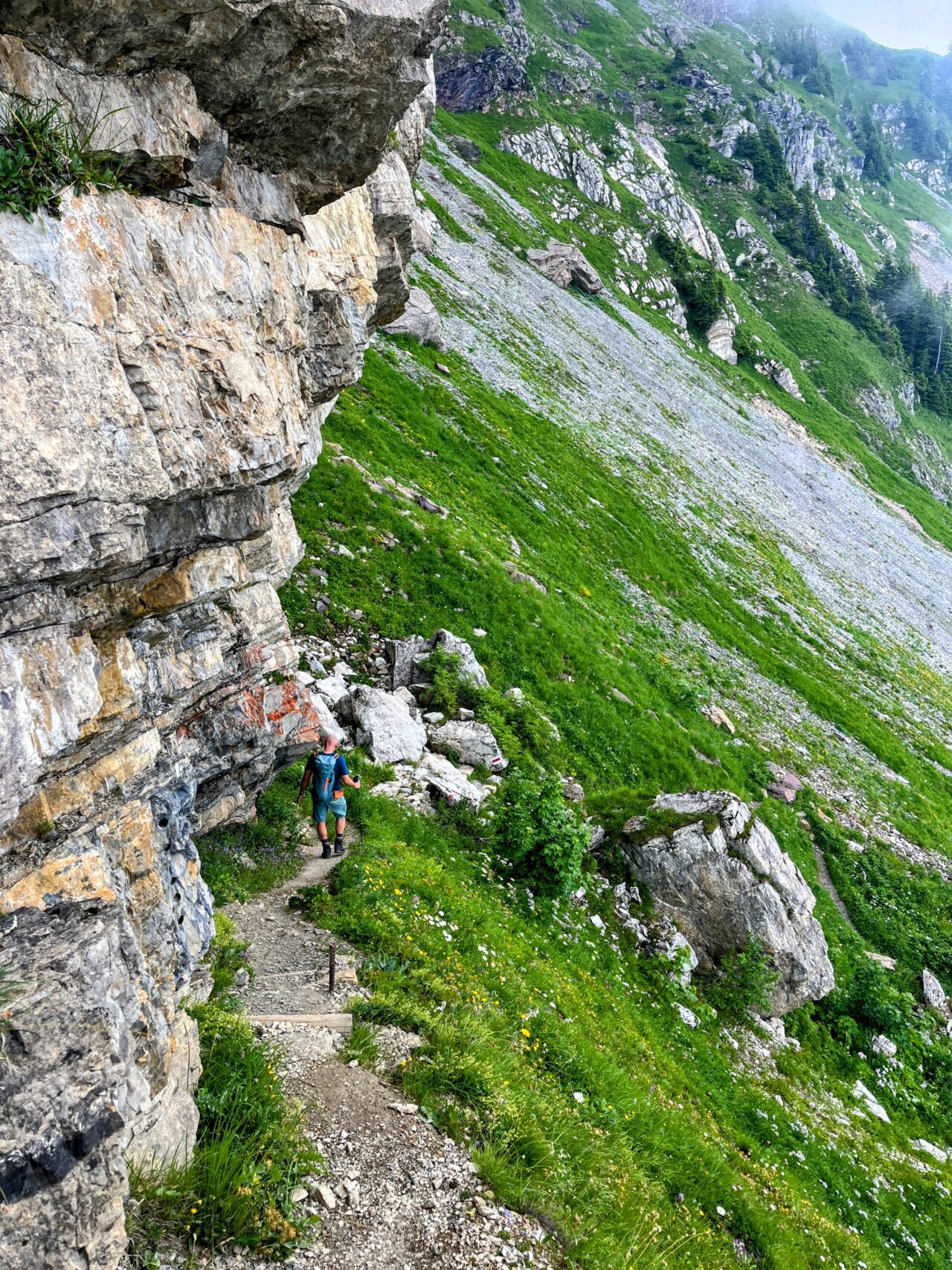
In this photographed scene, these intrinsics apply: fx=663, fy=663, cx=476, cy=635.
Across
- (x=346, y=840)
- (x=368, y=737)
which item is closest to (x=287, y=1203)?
(x=346, y=840)

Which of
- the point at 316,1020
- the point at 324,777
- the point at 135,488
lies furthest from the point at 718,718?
the point at 135,488

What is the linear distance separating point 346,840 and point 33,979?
861 cm

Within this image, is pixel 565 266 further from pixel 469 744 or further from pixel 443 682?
pixel 469 744

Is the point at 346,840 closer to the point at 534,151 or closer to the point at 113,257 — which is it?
the point at 113,257

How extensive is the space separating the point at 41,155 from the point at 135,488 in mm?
2708

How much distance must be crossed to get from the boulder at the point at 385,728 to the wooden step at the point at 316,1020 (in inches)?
304

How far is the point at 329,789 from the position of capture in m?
12.7

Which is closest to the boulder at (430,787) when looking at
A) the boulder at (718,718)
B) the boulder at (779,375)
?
the boulder at (718,718)

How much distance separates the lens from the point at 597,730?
73.8 ft

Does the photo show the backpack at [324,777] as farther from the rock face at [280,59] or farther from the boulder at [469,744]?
the rock face at [280,59]

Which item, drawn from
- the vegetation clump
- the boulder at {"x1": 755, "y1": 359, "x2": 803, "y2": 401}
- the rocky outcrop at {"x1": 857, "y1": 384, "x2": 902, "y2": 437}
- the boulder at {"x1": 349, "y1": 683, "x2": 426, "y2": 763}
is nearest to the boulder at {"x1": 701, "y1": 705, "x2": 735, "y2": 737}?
the boulder at {"x1": 349, "y1": 683, "x2": 426, "y2": 763}

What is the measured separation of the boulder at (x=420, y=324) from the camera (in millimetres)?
40719

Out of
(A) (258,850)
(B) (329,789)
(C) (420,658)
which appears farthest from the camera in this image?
(C) (420,658)

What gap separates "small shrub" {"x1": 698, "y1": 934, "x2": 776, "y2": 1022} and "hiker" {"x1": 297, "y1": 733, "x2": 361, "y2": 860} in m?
10.1
